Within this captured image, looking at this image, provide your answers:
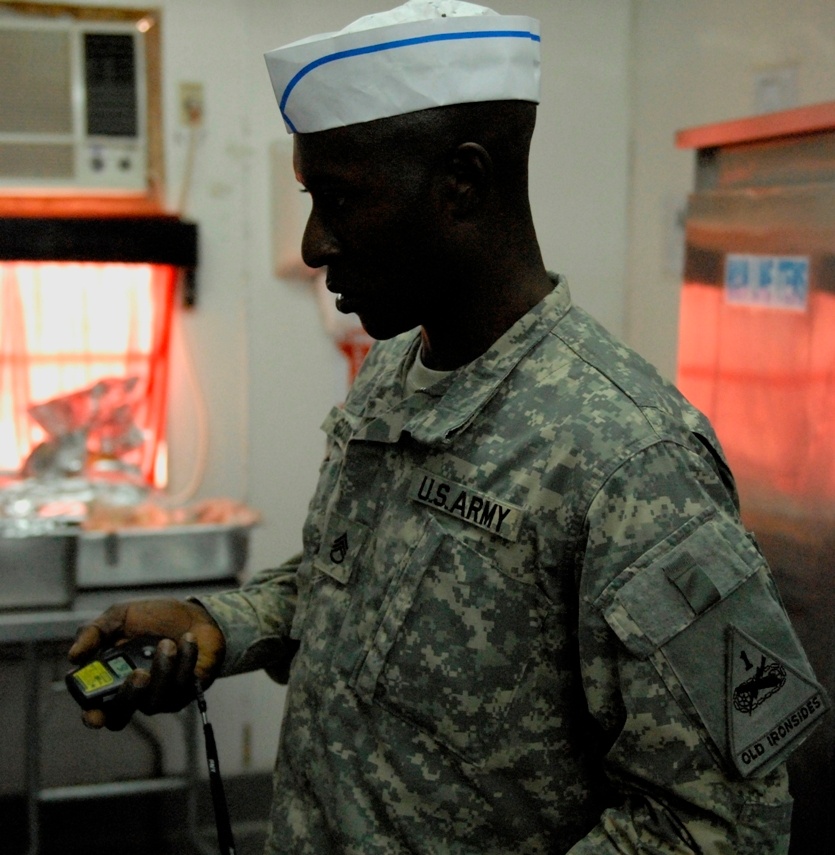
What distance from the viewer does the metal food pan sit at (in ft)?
7.03

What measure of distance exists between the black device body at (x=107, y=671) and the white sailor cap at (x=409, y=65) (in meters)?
0.51

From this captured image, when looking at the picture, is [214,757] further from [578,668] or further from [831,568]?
[831,568]

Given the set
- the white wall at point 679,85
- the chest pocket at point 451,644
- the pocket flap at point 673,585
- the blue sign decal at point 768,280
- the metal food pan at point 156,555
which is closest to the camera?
the pocket flap at point 673,585

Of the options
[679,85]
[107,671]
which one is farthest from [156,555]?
[679,85]

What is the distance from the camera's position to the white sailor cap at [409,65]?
0.88 meters

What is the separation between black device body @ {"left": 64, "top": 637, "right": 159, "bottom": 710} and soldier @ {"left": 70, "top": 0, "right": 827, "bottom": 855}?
0.07 feet

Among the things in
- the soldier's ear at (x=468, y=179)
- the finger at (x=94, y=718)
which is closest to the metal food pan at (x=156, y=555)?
the finger at (x=94, y=718)

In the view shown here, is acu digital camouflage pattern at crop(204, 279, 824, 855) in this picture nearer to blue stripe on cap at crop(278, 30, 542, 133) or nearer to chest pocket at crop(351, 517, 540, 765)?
chest pocket at crop(351, 517, 540, 765)

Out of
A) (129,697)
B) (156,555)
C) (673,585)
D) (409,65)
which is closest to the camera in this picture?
(673,585)

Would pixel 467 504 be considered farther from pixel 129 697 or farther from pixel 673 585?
pixel 129 697

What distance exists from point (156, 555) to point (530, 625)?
1436 millimetres

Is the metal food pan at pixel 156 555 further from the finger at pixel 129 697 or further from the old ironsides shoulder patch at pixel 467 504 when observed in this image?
the old ironsides shoulder patch at pixel 467 504

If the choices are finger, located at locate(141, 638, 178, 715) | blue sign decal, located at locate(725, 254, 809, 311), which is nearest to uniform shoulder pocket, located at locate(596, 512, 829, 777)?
finger, located at locate(141, 638, 178, 715)

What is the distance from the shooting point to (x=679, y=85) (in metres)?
2.42
